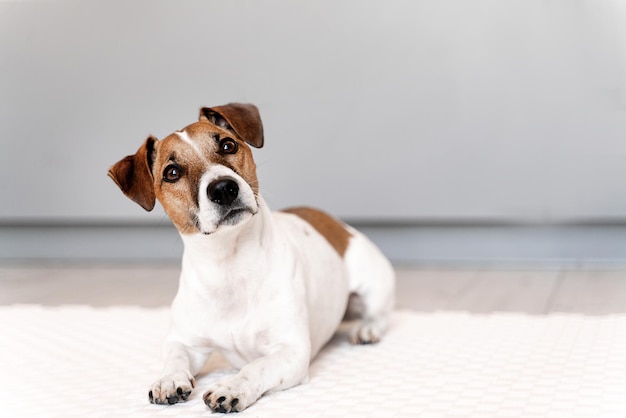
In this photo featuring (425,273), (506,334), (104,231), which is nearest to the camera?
(506,334)

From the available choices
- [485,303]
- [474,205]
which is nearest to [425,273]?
[474,205]

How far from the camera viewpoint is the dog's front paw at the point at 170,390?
76.2 inches

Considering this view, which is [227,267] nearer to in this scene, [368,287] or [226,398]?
[226,398]

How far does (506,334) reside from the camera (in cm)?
256

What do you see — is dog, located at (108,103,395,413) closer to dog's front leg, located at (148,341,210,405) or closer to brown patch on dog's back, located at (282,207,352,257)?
dog's front leg, located at (148,341,210,405)

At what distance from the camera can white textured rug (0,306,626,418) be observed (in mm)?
1876

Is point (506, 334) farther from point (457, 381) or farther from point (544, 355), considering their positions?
point (457, 381)

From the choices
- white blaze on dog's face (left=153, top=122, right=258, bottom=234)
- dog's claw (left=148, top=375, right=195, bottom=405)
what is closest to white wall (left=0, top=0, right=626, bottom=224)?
white blaze on dog's face (left=153, top=122, right=258, bottom=234)

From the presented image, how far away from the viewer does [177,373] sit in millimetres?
2004

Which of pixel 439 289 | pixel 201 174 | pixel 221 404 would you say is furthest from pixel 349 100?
pixel 221 404

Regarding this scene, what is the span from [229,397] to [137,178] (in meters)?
0.59

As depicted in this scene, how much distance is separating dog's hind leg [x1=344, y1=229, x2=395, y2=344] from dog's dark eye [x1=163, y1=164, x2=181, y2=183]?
0.81m

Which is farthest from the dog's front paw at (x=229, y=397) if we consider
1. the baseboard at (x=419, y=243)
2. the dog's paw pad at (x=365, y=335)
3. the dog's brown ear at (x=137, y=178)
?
the baseboard at (x=419, y=243)

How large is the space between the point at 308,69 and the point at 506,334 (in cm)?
189
